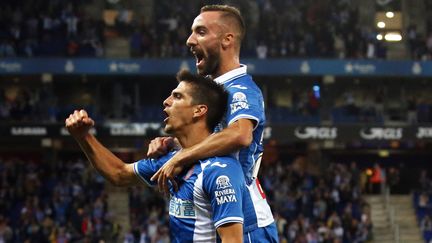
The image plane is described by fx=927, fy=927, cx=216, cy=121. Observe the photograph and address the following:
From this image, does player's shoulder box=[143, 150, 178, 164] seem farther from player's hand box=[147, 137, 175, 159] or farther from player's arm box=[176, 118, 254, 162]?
player's arm box=[176, 118, 254, 162]

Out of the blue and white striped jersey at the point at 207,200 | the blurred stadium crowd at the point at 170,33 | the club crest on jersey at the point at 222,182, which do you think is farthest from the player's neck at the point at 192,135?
the blurred stadium crowd at the point at 170,33

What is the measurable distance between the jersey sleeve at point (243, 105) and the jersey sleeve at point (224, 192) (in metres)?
0.49

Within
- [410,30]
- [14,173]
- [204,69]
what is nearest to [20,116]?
[14,173]

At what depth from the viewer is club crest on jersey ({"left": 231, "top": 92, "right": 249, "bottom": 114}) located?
5.24 m

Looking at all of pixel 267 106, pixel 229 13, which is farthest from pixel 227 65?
pixel 267 106

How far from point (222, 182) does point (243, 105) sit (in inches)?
27.3

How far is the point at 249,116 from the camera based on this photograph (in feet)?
17.2

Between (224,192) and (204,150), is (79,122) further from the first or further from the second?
(224,192)

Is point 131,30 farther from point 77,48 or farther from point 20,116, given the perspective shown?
point 20,116

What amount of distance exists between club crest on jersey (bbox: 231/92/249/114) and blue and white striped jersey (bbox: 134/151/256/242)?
39cm

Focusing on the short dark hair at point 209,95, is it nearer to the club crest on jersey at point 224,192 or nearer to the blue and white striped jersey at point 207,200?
the blue and white striped jersey at point 207,200

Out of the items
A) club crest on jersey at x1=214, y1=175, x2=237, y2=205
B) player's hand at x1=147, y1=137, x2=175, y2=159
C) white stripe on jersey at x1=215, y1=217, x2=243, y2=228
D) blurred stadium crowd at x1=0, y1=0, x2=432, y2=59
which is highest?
blurred stadium crowd at x1=0, y1=0, x2=432, y2=59

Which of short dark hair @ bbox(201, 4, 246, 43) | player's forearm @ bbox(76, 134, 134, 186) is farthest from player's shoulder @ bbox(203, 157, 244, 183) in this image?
short dark hair @ bbox(201, 4, 246, 43)

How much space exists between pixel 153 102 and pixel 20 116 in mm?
5649
